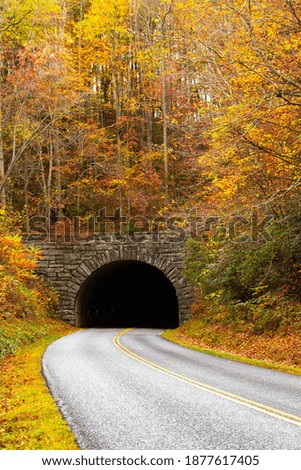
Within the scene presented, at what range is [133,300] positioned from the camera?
128 ft

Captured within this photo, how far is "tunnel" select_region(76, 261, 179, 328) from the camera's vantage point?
1342 inches

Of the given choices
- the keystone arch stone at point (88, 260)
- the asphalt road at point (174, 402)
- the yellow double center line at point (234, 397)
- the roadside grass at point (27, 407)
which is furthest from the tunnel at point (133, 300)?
the yellow double center line at point (234, 397)

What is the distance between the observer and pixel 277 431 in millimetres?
5637

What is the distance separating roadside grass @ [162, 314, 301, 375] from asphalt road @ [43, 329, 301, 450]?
1103 millimetres

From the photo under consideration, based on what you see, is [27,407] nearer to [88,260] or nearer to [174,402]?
[174,402]

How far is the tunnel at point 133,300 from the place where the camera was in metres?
34.1

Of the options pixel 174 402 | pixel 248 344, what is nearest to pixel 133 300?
pixel 248 344

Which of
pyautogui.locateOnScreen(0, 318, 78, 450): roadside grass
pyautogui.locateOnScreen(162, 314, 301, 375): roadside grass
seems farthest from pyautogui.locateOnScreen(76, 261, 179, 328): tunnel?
pyautogui.locateOnScreen(0, 318, 78, 450): roadside grass

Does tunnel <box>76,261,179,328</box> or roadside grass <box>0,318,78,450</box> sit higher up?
roadside grass <box>0,318,78,450</box>

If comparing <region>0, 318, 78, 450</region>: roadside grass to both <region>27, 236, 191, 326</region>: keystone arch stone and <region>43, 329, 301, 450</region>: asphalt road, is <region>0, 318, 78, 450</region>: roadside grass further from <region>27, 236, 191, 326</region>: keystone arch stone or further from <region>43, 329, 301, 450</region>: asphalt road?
<region>27, 236, 191, 326</region>: keystone arch stone

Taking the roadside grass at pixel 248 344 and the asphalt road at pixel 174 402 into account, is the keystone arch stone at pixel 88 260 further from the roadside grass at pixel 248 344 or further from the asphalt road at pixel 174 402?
the asphalt road at pixel 174 402

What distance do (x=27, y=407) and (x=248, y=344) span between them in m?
9.24

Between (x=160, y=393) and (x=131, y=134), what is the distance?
1163 inches

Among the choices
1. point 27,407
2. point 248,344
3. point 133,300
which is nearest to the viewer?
point 27,407
